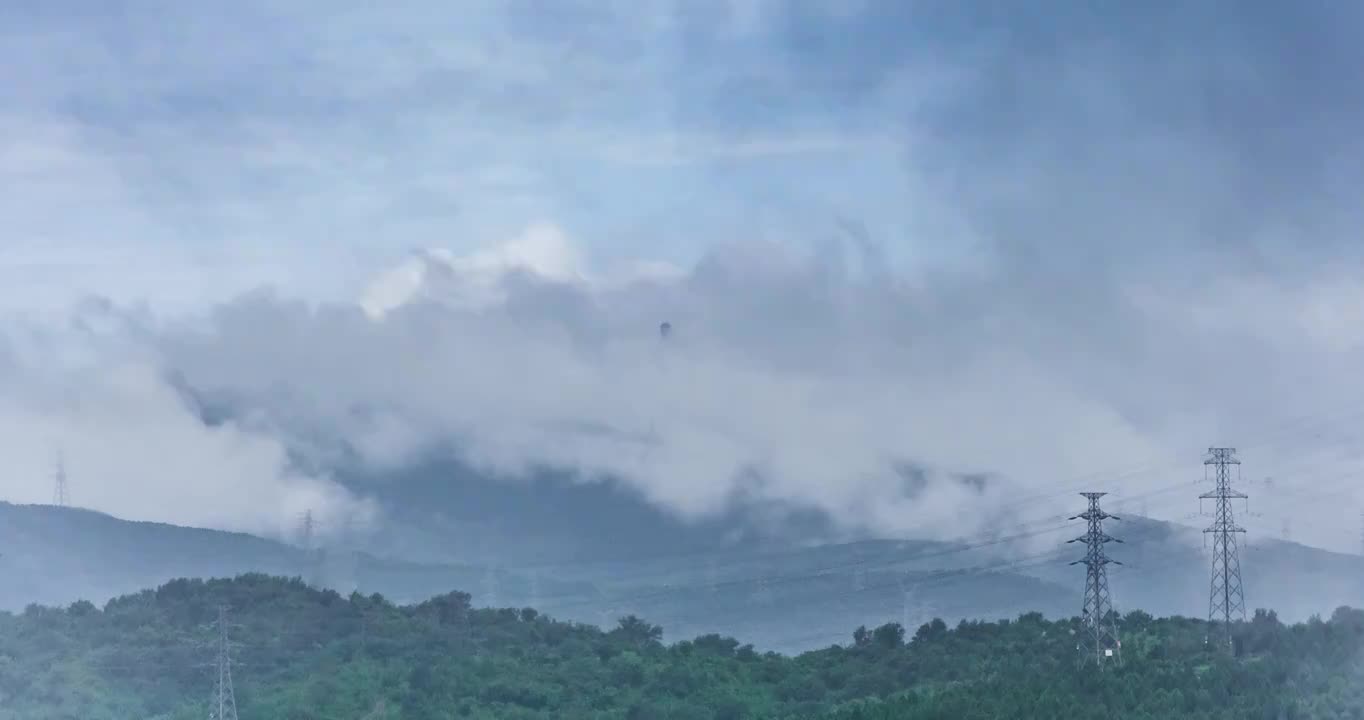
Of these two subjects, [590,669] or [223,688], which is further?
[590,669]

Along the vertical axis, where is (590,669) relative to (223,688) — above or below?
above

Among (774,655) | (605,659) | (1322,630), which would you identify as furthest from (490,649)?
(1322,630)

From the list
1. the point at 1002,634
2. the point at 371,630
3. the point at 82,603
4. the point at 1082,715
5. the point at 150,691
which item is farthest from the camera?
the point at 82,603

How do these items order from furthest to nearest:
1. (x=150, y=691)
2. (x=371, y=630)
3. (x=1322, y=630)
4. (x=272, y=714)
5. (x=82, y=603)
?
(x=82, y=603)
(x=371, y=630)
(x=150, y=691)
(x=272, y=714)
(x=1322, y=630)

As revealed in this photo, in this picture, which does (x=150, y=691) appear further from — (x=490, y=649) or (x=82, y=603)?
(x=82, y=603)

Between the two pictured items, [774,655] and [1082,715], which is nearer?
[1082,715]

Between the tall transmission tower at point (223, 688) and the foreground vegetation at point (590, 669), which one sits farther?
the tall transmission tower at point (223, 688)
